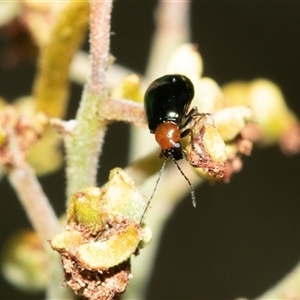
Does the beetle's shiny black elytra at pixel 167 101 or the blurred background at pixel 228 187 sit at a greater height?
the beetle's shiny black elytra at pixel 167 101

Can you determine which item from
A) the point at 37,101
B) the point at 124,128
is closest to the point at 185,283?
the point at 124,128

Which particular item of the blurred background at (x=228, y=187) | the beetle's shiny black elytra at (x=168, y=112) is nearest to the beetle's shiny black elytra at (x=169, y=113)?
the beetle's shiny black elytra at (x=168, y=112)

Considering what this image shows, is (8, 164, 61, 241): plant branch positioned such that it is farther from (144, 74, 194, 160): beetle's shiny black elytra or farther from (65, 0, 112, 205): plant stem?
(144, 74, 194, 160): beetle's shiny black elytra

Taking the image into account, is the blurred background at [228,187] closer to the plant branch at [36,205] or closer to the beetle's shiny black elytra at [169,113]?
the plant branch at [36,205]

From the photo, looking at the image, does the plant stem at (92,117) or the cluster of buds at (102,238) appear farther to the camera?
the plant stem at (92,117)

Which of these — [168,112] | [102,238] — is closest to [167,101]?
[168,112]

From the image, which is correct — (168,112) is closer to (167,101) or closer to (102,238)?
(167,101)

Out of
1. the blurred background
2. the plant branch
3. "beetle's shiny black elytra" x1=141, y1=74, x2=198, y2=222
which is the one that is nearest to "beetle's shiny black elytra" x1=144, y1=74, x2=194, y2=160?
"beetle's shiny black elytra" x1=141, y1=74, x2=198, y2=222

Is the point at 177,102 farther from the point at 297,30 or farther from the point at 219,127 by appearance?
the point at 297,30
